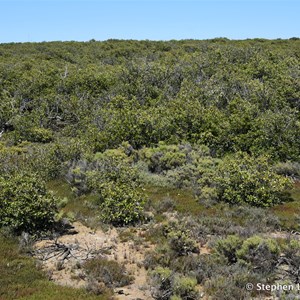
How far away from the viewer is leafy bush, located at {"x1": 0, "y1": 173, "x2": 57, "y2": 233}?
13914 millimetres

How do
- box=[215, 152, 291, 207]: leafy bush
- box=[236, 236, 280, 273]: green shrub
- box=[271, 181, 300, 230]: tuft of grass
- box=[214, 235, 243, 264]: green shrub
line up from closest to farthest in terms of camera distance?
box=[236, 236, 280, 273]: green shrub < box=[214, 235, 243, 264]: green shrub < box=[271, 181, 300, 230]: tuft of grass < box=[215, 152, 291, 207]: leafy bush

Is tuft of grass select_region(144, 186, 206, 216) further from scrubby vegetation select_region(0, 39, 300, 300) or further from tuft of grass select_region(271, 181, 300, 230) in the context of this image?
tuft of grass select_region(271, 181, 300, 230)

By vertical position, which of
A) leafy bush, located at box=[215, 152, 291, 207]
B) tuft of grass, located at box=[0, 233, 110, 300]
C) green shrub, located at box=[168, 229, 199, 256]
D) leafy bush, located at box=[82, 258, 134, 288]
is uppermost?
leafy bush, located at box=[215, 152, 291, 207]

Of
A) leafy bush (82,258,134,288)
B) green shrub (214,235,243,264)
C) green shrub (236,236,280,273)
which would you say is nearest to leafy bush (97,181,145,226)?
leafy bush (82,258,134,288)

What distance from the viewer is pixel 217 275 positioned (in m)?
11.0

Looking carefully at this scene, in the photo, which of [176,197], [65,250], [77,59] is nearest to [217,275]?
[65,250]

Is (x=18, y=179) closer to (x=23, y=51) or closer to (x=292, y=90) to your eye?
(x=292, y=90)

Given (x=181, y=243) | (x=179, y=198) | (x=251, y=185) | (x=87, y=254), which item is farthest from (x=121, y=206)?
(x=251, y=185)

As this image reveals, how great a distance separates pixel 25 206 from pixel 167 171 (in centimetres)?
874

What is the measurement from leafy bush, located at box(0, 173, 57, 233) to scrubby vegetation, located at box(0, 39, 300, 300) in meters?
0.05

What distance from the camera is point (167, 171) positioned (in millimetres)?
20969

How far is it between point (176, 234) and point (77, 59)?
147 ft

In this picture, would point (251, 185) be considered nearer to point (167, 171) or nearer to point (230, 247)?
point (167, 171)

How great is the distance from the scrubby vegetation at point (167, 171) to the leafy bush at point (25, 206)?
5cm
